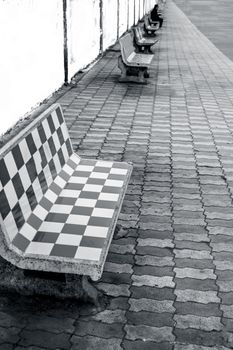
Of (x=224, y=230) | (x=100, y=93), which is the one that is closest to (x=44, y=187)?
(x=224, y=230)

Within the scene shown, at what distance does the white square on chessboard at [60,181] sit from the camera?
13.1 feet

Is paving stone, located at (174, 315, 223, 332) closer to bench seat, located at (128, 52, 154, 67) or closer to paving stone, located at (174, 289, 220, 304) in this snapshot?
paving stone, located at (174, 289, 220, 304)

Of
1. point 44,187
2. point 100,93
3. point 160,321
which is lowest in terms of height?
point 100,93

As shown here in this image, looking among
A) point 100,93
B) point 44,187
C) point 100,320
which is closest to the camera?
point 100,320

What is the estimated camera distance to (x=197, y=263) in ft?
12.7

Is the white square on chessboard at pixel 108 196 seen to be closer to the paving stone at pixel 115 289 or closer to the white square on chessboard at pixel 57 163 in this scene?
the white square on chessboard at pixel 57 163

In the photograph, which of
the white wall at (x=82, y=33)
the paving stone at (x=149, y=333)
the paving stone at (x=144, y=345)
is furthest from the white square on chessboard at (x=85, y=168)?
the white wall at (x=82, y=33)

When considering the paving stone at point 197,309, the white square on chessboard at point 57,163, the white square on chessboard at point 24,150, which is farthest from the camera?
the white square on chessboard at point 57,163

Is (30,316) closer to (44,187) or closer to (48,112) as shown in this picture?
(44,187)

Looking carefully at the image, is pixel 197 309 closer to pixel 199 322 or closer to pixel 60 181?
pixel 199 322

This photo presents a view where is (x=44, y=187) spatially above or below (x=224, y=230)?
above

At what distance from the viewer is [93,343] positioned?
2.97 meters

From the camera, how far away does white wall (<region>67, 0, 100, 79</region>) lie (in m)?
10.4

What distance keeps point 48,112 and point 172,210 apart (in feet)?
5.34
